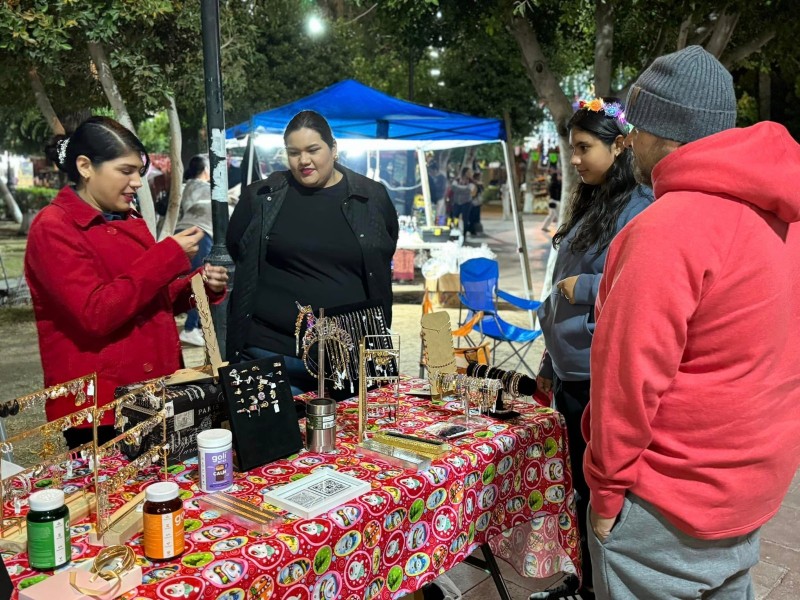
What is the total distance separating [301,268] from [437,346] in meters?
0.68

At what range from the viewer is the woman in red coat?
6.86ft

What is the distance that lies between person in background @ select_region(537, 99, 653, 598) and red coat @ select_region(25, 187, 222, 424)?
1.30 metres

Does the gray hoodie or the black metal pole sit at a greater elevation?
the black metal pole

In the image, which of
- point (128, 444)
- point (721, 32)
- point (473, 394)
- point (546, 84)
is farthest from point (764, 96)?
point (128, 444)

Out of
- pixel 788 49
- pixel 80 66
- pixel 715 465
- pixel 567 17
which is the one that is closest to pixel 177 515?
pixel 715 465

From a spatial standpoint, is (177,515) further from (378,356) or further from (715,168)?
(715,168)

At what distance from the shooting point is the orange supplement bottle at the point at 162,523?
1.47m

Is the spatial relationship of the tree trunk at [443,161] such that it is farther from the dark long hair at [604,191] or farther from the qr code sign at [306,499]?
the qr code sign at [306,499]

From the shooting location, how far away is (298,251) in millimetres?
2846

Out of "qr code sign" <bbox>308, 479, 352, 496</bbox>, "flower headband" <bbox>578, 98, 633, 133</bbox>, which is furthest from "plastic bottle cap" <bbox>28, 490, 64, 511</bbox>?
"flower headband" <bbox>578, 98, 633, 133</bbox>

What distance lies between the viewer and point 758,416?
148cm

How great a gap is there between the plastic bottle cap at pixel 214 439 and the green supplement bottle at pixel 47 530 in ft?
1.26

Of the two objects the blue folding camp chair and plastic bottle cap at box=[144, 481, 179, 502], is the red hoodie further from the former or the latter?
the blue folding camp chair

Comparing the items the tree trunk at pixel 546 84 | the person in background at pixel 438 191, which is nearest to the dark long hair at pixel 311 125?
the tree trunk at pixel 546 84
